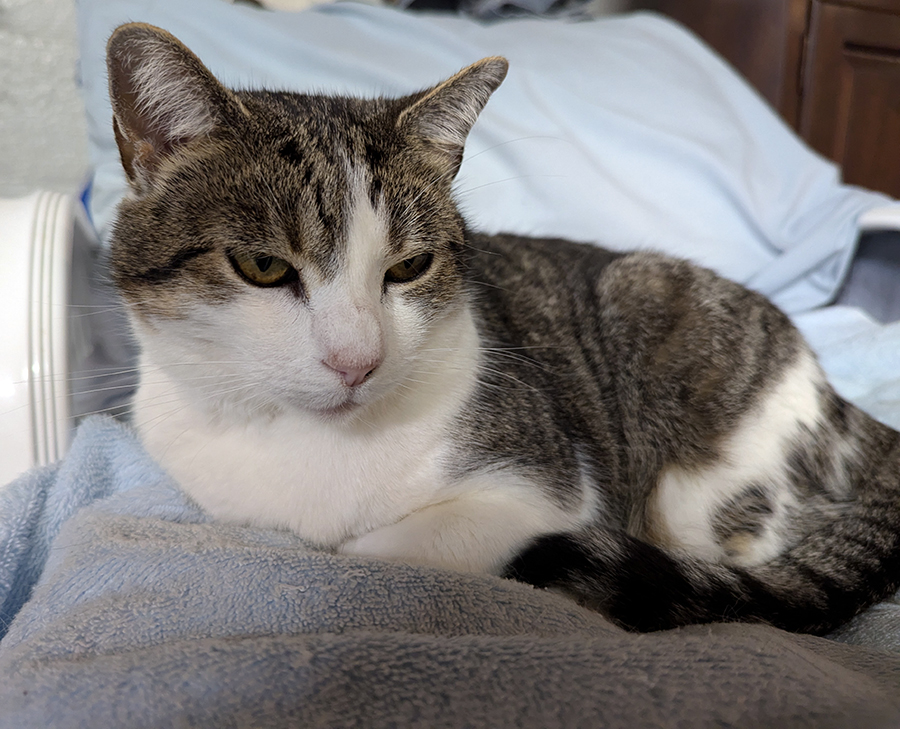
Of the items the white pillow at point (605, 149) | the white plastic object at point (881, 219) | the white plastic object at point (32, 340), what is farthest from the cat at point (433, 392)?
the white plastic object at point (881, 219)

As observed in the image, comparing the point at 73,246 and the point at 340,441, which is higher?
the point at 73,246

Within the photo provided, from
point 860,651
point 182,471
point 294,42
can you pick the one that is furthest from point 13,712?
point 294,42

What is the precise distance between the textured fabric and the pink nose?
23 cm

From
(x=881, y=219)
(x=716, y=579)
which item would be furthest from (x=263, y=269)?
(x=881, y=219)

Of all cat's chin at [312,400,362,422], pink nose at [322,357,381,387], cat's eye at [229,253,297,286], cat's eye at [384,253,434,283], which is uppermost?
cat's eye at [229,253,297,286]

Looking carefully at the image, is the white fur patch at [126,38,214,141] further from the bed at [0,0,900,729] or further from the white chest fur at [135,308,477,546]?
the bed at [0,0,900,729]

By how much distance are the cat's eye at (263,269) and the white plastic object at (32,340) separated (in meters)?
0.61

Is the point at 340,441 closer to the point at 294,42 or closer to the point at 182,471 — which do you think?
the point at 182,471

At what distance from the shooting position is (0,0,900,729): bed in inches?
23.5

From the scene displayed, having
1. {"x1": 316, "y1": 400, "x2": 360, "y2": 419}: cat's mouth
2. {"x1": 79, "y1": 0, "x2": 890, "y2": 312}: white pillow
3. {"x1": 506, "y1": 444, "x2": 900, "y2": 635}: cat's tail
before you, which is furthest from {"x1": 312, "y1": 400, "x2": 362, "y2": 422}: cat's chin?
{"x1": 79, "y1": 0, "x2": 890, "y2": 312}: white pillow

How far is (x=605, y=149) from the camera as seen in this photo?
2098mm

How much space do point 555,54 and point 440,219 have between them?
1425mm

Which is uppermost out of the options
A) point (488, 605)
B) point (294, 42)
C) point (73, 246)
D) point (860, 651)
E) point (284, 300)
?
point (294, 42)

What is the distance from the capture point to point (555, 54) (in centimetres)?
214
